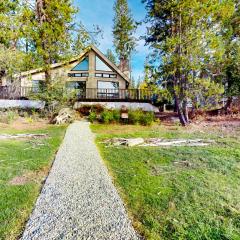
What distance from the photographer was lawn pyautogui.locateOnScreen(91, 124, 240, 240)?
10.4ft

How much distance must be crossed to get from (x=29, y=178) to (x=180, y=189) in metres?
2.94

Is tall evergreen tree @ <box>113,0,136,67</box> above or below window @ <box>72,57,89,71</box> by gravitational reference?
above

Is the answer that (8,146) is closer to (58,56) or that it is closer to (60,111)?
(60,111)

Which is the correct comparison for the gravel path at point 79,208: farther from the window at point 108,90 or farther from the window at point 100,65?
the window at point 100,65

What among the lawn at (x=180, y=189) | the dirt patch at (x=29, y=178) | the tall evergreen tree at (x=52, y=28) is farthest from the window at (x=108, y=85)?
the dirt patch at (x=29, y=178)

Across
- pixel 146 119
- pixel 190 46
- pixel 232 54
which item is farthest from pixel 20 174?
pixel 232 54

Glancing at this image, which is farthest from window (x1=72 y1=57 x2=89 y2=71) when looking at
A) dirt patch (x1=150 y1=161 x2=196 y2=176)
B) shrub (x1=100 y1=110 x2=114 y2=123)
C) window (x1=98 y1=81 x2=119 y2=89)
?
dirt patch (x1=150 y1=161 x2=196 y2=176)

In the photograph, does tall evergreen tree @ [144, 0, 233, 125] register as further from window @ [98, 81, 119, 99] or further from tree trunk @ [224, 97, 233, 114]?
window @ [98, 81, 119, 99]

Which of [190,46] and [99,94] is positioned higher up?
[190,46]

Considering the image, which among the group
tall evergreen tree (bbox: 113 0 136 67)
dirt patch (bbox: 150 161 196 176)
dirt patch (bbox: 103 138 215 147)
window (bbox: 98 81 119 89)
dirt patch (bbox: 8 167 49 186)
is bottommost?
dirt patch (bbox: 8 167 49 186)

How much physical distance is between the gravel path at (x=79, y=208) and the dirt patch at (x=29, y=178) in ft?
0.63

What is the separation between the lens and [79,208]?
3648 mm

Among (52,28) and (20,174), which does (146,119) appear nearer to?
(20,174)

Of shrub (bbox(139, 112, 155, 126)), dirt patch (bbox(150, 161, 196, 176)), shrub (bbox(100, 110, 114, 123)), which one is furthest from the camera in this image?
shrub (bbox(100, 110, 114, 123))
